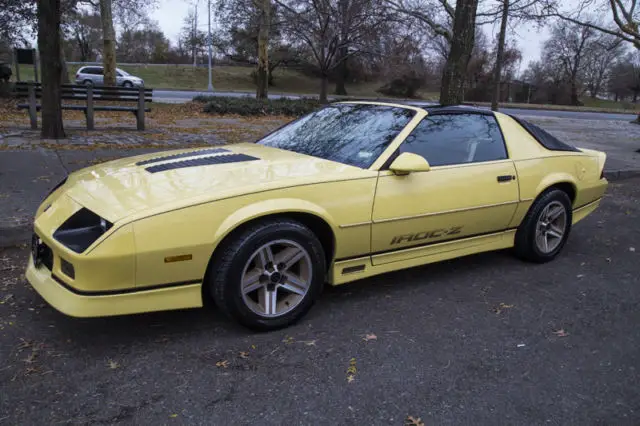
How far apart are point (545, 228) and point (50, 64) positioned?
28.6 ft

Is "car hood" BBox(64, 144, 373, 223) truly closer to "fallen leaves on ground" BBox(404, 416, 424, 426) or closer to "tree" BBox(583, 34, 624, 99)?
"fallen leaves on ground" BBox(404, 416, 424, 426)

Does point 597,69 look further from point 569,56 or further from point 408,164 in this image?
point 408,164

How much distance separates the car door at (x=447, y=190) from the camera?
378 cm

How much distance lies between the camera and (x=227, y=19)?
2934cm

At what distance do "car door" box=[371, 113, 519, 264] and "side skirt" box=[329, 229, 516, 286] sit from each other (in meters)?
0.02

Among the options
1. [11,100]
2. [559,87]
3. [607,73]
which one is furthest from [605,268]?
[607,73]

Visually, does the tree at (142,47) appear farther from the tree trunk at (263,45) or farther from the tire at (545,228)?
the tire at (545,228)

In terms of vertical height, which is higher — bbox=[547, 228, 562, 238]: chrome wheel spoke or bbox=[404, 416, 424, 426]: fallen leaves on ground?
bbox=[547, 228, 562, 238]: chrome wheel spoke

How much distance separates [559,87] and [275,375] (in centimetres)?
6543

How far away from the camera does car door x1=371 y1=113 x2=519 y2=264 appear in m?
3.78

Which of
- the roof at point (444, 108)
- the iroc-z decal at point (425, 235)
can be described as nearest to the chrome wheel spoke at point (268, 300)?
the iroc-z decal at point (425, 235)

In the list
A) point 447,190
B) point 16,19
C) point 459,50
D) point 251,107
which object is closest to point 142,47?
point 16,19

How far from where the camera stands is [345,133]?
14.1 ft

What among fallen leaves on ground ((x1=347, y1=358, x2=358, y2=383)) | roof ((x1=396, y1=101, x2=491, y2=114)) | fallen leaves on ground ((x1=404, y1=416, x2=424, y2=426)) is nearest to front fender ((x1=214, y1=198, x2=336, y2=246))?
fallen leaves on ground ((x1=347, y1=358, x2=358, y2=383))
